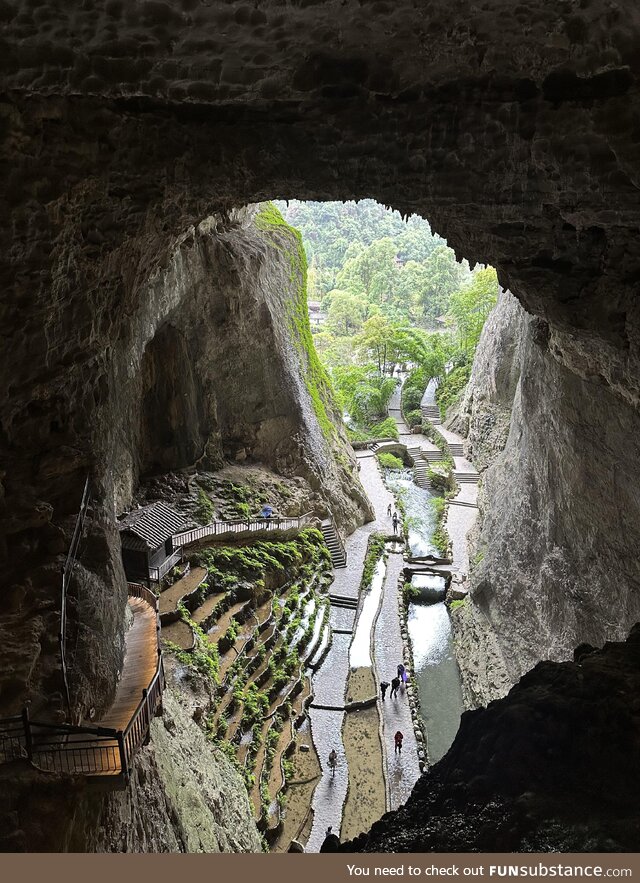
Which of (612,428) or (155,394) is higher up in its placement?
(155,394)

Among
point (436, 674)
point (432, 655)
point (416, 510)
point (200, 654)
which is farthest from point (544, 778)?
point (416, 510)

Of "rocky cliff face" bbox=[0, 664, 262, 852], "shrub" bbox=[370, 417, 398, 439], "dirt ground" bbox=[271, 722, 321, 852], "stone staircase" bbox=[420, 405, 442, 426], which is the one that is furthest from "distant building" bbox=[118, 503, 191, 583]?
"stone staircase" bbox=[420, 405, 442, 426]

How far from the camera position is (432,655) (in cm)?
2397

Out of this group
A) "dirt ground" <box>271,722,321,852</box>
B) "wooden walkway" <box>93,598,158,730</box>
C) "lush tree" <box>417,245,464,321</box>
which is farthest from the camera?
"lush tree" <box>417,245,464,321</box>

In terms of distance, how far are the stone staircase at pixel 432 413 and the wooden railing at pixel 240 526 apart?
2125cm

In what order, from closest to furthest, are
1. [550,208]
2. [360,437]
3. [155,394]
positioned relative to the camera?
[550,208], [155,394], [360,437]

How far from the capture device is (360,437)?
146ft

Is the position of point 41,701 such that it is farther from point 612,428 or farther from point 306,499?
point 306,499

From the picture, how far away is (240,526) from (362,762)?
9.25m

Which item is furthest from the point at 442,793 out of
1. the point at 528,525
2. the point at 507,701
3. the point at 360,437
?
the point at 360,437

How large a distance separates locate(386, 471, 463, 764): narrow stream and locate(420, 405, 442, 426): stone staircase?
44.5 feet

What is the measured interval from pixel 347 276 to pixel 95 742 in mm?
65594

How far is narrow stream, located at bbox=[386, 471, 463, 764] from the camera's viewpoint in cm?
2012

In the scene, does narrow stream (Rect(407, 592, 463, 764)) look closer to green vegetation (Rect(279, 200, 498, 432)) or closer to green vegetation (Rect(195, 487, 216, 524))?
green vegetation (Rect(195, 487, 216, 524))
